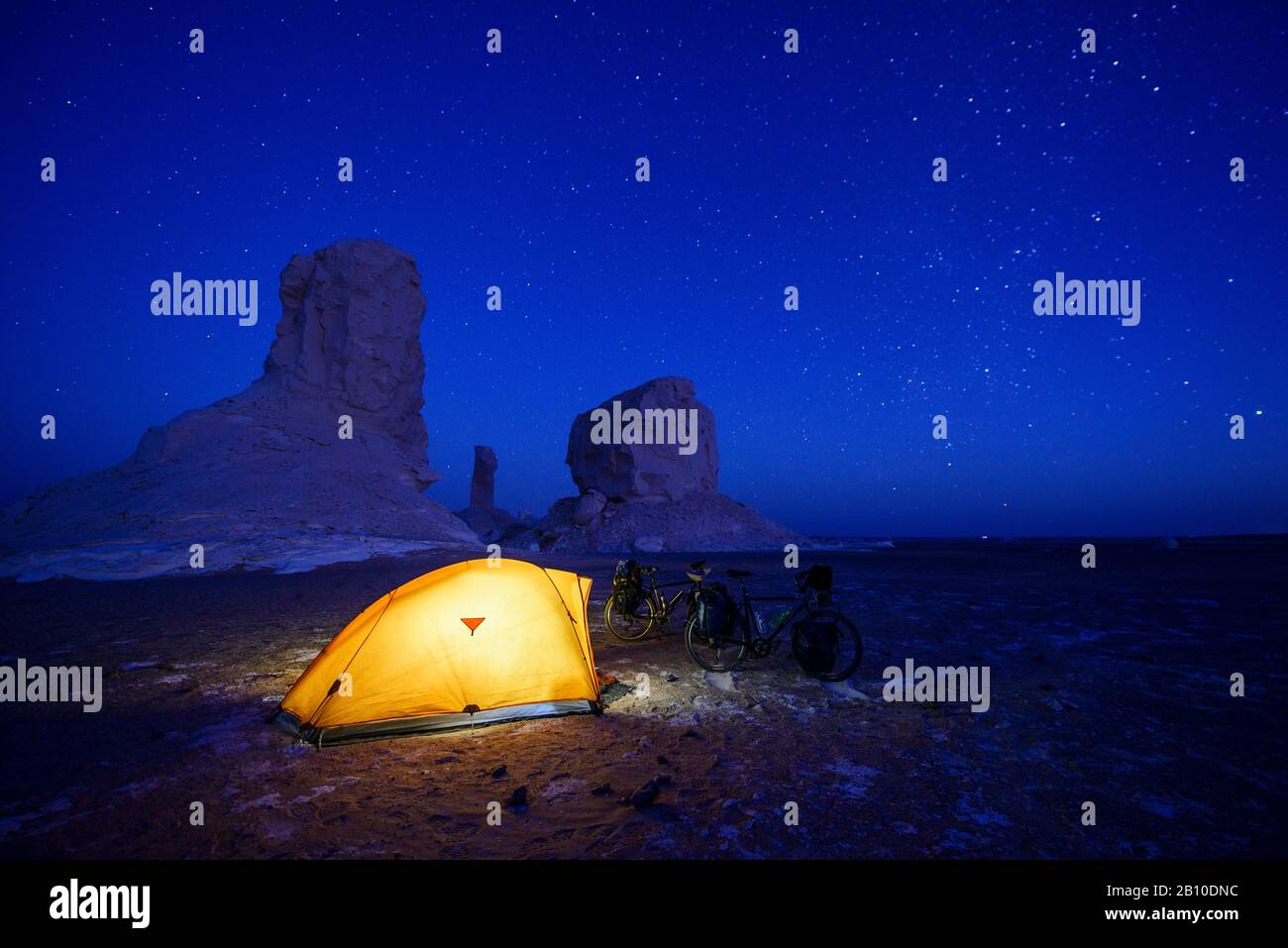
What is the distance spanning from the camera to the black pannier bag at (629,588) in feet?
35.8

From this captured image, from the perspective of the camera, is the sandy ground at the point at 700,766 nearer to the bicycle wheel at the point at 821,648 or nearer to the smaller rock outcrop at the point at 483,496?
the bicycle wheel at the point at 821,648

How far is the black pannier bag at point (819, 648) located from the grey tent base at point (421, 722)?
316 centimetres

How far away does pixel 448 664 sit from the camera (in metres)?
6.23


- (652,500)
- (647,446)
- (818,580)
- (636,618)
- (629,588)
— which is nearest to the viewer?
(818,580)

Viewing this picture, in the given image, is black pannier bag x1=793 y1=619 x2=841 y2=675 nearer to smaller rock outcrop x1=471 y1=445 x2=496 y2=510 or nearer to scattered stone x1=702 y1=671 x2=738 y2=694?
scattered stone x1=702 y1=671 x2=738 y2=694

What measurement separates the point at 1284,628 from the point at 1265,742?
30.9 ft

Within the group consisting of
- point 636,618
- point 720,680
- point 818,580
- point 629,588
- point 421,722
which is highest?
point 818,580

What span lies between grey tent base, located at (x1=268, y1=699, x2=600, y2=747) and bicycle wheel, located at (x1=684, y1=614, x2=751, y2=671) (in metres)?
2.48

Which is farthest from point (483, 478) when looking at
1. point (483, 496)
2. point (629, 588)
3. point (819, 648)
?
point (819, 648)

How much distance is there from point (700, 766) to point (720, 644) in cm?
335

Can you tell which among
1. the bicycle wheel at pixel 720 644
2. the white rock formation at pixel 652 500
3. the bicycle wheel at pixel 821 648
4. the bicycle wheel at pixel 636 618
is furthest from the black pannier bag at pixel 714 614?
the white rock formation at pixel 652 500

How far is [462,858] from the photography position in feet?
11.6

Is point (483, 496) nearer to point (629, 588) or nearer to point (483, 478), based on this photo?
point (483, 478)
